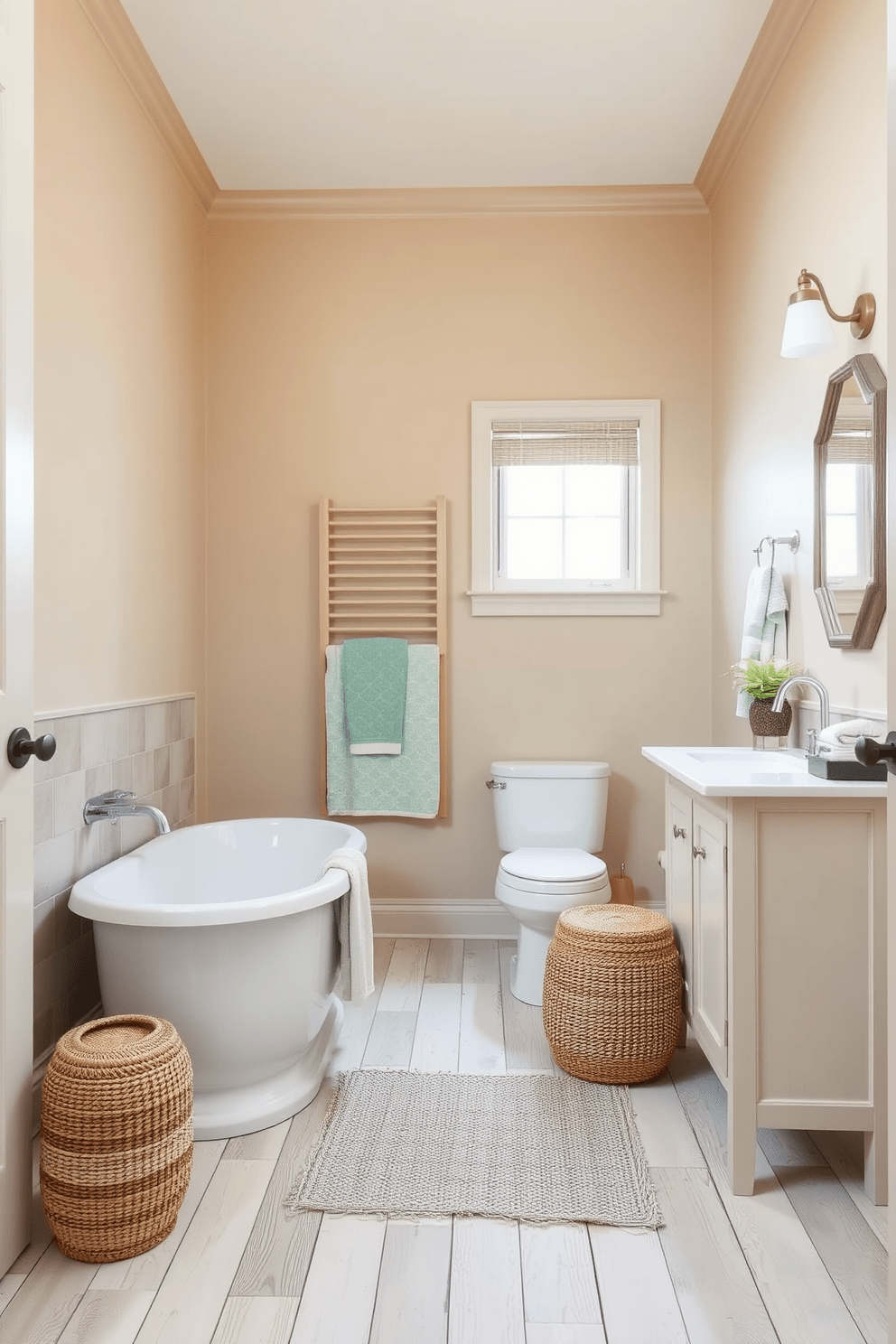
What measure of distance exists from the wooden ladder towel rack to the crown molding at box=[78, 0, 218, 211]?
4.01 ft

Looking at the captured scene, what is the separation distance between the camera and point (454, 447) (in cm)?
358

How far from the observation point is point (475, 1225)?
5.87ft

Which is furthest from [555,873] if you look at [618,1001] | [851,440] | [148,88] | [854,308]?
[148,88]

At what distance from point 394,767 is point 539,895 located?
0.86m

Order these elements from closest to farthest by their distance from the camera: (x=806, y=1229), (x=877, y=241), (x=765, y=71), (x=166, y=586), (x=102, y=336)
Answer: (x=806, y=1229) < (x=877, y=241) < (x=102, y=336) < (x=765, y=71) < (x=166, y=586)

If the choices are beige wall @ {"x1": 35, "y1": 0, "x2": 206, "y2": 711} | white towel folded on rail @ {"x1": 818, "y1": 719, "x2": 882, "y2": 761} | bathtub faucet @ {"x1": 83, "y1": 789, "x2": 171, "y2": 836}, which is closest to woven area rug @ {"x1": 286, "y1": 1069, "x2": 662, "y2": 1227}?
bathtub faucet @ {"x1": 83, "y1": 789, "x2": 171, "y2": 836}

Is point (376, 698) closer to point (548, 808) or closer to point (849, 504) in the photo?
point (548, 808)

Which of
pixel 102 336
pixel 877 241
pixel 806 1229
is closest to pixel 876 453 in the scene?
pixel 877 241

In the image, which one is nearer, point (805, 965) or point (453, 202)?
point (805, 965)

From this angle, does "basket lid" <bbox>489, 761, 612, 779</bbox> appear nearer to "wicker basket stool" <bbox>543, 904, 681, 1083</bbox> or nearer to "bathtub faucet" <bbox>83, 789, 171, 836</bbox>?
"wicker basket stool" <bbox>543, 904, 681, 1083</bbox>

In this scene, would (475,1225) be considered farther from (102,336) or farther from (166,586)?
(102,336)

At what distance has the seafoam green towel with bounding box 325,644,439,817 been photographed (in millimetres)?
3494

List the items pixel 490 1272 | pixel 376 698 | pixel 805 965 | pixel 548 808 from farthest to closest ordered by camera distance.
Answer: pixel 376 698
pixel 548 808
pixel 805 965
pixel 490 1272

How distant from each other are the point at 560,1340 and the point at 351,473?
2.83m
